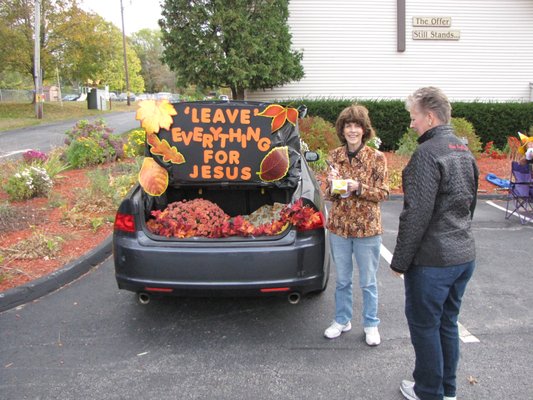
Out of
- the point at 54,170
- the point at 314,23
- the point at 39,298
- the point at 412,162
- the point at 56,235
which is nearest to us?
Result: the point at 412,162

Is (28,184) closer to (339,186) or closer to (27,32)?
(339,186)

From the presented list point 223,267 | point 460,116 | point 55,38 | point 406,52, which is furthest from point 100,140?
point 55,38

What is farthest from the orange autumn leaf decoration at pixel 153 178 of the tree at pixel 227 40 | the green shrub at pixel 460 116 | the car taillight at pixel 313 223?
the green shrub at pixel 460 116

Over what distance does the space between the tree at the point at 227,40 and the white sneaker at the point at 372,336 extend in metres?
9.93

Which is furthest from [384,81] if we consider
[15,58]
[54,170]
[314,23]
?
[15,58]

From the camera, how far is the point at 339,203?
322 cm

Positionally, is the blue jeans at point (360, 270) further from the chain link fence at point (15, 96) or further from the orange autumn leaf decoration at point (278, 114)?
the chain link fence at point (15, 96)

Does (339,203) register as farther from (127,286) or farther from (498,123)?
(498,123)

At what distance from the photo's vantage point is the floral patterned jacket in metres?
3.12

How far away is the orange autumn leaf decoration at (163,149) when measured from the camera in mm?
3766

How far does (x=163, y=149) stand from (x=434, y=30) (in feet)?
44.6

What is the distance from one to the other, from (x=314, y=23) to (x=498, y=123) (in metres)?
6.33

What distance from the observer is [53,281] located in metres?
4.32

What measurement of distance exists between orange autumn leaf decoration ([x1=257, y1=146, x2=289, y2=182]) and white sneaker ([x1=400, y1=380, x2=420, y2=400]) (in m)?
1.79
